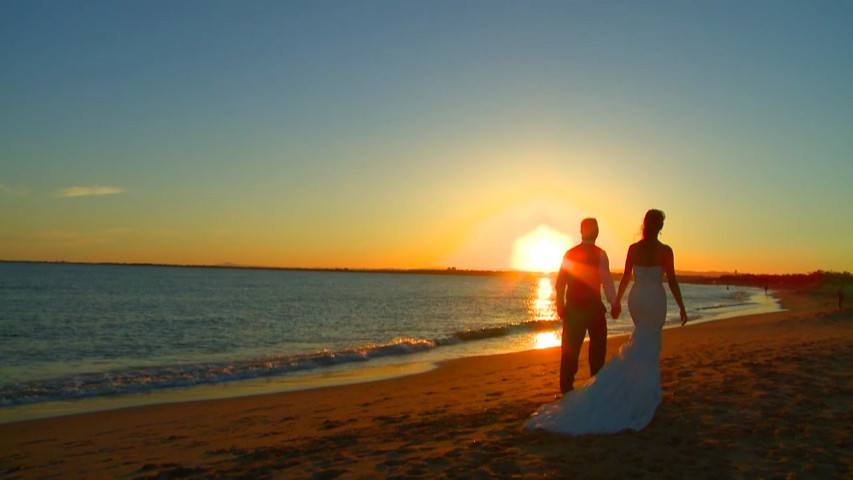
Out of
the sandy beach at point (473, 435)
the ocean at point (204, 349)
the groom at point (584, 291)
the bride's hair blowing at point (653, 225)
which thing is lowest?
the ocean at point (204, 349)

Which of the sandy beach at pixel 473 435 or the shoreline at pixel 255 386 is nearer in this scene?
the sandy beach at pixel 473 435

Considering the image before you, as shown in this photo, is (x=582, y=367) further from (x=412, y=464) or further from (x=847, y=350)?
(x=412, y=464)

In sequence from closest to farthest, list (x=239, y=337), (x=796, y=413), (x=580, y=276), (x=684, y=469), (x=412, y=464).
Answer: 1. (x=684, y=469)
2. (x=412, y=464)
3. (x=796, y=413)
4. (x=580, y=276)
5. (x=239, y=337)

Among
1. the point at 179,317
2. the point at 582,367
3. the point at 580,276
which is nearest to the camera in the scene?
the point at 580,276

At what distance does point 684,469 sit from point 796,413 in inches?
95.5

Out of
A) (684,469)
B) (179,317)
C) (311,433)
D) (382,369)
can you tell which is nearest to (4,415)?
(311,433)

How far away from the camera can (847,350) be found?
1065 centimetres

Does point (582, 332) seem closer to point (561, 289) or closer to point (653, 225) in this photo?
point (561, 289)

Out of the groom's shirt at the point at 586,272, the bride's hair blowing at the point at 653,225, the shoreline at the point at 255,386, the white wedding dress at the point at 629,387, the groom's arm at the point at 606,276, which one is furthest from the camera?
the shoreline at the point at 255,386

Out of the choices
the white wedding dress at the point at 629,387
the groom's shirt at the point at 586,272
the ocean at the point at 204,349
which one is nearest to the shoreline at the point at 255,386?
the ocean at the point at 204,349

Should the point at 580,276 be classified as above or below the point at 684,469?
above

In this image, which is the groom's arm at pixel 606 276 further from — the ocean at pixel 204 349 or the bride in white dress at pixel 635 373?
the ocean at pixel 204 349

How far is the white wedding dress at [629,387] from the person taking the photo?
572cm

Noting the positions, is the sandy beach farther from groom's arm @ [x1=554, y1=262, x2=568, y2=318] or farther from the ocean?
the ocean
